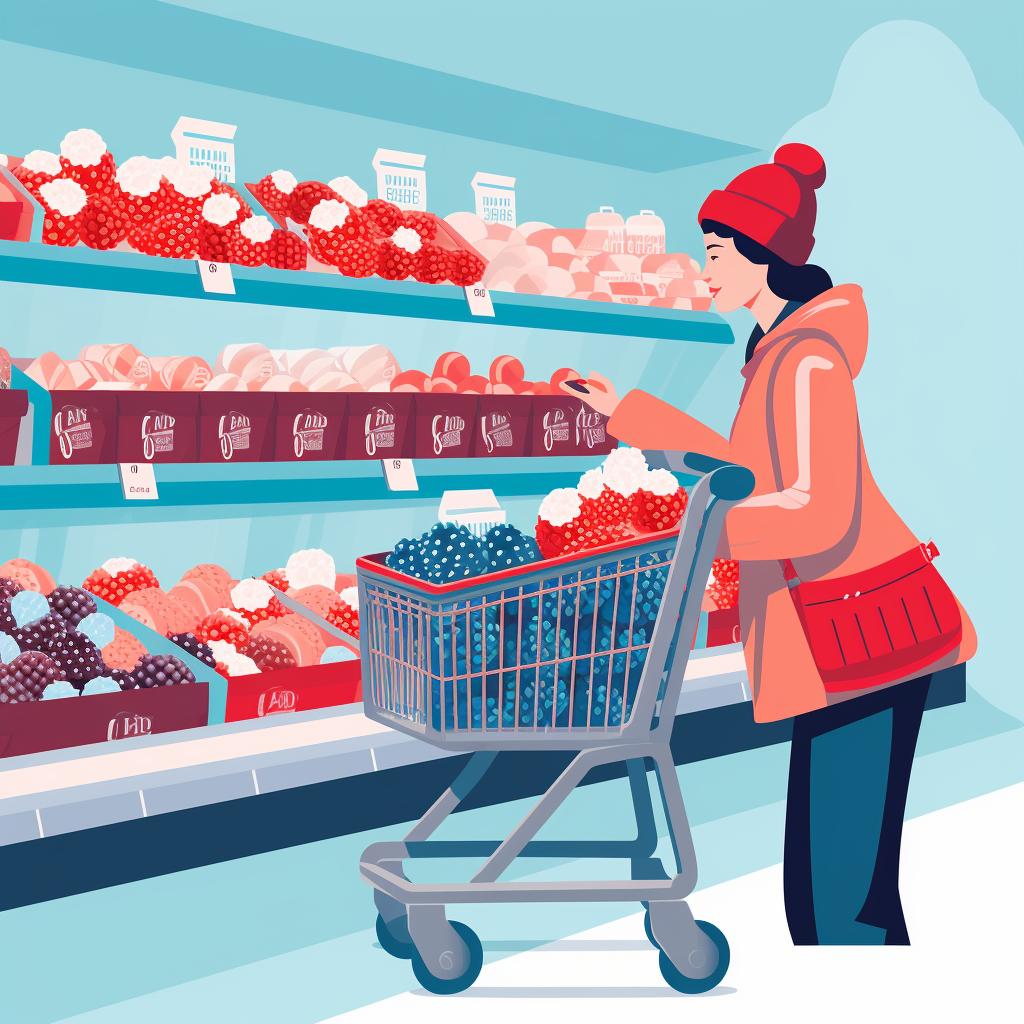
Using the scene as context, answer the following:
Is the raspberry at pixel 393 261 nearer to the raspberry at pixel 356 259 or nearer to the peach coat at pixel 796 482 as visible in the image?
the raspberry at pixel 356 259

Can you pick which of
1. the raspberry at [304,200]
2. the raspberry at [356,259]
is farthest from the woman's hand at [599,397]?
the raspberry at [304,200]

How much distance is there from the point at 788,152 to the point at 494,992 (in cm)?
168

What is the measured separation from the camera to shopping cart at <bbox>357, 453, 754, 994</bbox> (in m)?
2.39

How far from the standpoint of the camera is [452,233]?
4.29 m

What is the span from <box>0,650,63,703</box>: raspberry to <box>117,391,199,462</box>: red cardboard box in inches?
21.1

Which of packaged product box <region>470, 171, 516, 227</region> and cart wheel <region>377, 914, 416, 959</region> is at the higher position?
packaged product box <region>470, 171, 516, 227</region>

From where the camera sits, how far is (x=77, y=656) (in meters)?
3.01

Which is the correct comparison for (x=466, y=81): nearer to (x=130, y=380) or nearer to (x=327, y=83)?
(x=327, y=83)

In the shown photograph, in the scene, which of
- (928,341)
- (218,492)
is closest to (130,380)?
(218,492)

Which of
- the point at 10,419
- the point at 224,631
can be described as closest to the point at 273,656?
the point at 224,631

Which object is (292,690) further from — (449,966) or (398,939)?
(449,966)

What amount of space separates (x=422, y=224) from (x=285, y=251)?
25.8 inches

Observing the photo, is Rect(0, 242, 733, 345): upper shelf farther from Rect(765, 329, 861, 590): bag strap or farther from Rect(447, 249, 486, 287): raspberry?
Rect(765, 329, 861, 590): bag strap

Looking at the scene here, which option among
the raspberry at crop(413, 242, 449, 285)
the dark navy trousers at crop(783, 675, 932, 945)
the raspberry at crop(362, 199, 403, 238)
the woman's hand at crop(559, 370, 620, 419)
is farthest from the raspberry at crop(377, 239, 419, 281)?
the dark navy trousers at crop(783, 675, 932, 945)
